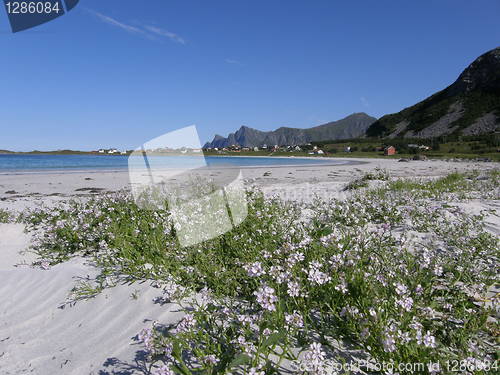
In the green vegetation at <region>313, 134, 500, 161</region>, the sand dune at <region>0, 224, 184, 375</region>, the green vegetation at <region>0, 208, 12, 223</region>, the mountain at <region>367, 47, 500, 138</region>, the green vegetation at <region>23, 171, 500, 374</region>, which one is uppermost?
the mountain at <region>367, 47, 500, 138</region>

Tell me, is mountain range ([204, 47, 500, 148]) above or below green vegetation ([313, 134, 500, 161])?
above

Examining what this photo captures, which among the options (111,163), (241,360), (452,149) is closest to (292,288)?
(241,360)

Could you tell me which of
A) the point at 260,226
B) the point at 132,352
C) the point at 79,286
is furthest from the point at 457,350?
the point at 79,286

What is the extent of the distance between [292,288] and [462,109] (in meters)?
178

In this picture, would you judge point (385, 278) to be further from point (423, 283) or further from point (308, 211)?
point (308, 211)

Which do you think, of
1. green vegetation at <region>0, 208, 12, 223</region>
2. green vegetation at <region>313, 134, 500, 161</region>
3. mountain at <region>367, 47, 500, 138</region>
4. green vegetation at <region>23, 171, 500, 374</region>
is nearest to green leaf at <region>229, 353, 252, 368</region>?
green vegetation at <region>23, 171, 500, 374</region>

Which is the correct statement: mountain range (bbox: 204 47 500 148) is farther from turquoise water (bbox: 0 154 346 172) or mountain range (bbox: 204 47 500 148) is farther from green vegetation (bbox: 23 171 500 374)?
green vegetation (bbox: 23 171 500 374)

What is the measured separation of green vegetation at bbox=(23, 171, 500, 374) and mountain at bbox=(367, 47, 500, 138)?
142067mm

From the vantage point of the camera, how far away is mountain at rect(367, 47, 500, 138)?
125944 mm

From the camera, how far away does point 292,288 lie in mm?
2865

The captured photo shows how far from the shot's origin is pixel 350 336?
2.78 meters

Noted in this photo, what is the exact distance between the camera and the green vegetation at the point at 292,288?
7.96 ft

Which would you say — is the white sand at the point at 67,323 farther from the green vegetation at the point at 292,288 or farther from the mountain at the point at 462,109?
the mountain at the point at 462,109

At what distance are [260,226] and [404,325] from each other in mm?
3256
